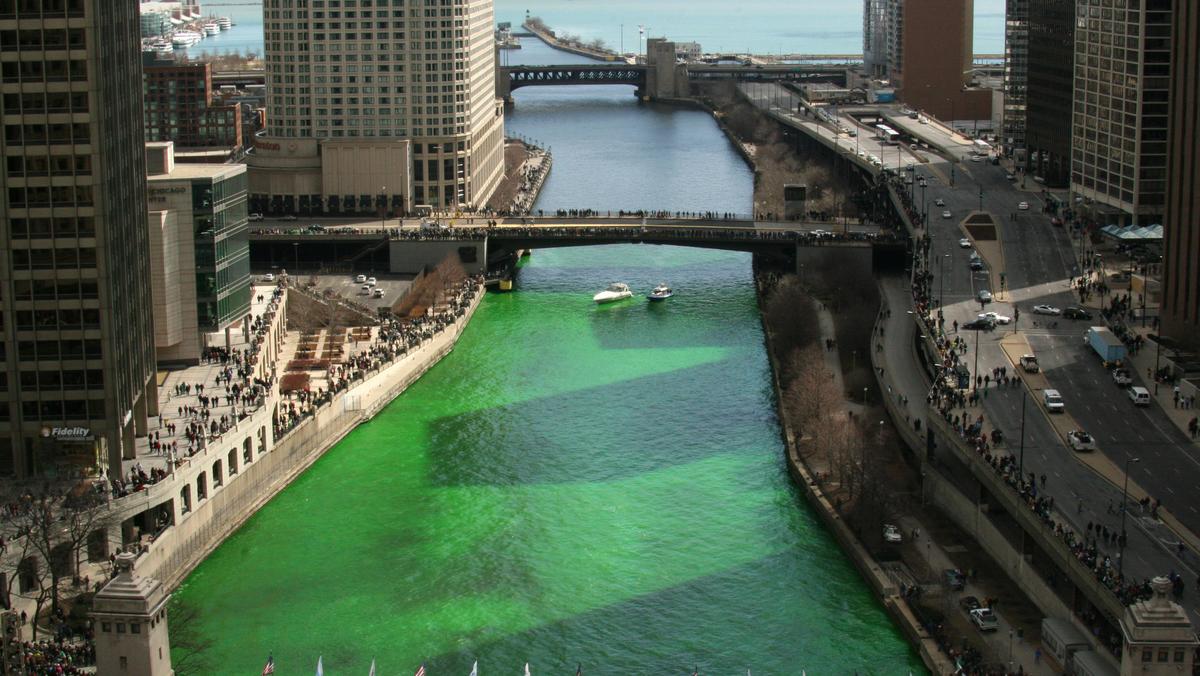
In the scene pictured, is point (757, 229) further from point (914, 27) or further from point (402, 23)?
point (914, 27)

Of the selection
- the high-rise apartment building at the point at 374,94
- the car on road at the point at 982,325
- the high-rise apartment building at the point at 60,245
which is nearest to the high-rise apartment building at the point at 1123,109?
the car on road at the point at 982,325

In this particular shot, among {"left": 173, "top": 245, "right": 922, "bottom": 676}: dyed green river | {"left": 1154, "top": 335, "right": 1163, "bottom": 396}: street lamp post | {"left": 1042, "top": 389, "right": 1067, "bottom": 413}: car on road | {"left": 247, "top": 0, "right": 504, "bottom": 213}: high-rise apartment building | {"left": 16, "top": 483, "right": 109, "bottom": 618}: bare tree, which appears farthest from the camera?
{"left": 247, "top": 0, "right": 504, "bottom": 213}: high-rise apartment building

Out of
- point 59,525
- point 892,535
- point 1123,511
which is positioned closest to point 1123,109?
point 892,535

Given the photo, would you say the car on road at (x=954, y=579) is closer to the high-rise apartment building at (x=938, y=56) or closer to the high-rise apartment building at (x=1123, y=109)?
the high-rise apartment building at (x=1123, y=109)

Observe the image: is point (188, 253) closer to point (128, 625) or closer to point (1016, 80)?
point (128, 625)

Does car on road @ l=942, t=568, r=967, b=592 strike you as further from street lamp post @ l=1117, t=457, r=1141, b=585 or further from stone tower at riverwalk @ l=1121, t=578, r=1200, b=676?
stone tower at riverwalk @ l=1121, t=578, r=1200, b=676

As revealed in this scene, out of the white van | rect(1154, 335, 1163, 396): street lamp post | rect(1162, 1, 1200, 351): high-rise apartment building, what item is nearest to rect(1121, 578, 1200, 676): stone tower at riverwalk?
the white van
